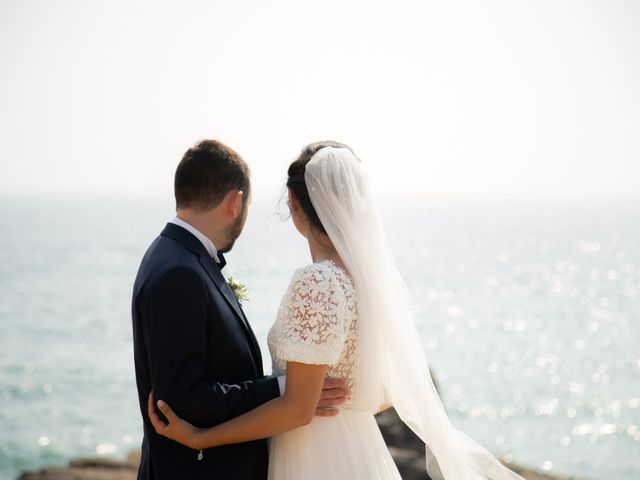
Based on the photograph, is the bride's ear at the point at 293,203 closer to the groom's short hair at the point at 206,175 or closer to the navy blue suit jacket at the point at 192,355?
the groom's short hair at the point at 206,175

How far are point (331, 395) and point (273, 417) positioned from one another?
338 mm

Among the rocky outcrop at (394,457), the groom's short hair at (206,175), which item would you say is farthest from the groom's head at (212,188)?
the rocky outcrop at (394,457)

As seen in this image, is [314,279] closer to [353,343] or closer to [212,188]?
[353,343]

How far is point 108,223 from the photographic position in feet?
365

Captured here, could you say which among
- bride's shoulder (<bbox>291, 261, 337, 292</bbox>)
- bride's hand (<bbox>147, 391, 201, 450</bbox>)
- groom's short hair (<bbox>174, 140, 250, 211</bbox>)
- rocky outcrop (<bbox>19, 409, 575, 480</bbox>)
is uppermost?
groom's short hair (<bbox>174, 140, 250, 211</bbox>)

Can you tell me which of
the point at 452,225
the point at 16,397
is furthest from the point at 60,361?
the point at 452,225

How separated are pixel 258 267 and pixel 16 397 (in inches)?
1426

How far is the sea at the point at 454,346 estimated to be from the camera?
20.8m

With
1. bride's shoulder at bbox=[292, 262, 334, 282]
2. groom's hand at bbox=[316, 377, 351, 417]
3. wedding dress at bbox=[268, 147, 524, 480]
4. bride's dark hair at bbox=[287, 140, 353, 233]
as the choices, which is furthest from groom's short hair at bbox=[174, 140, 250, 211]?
groom's hand at bbox=[316, 377, 351, 417]

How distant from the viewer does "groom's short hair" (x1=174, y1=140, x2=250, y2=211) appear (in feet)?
12.1

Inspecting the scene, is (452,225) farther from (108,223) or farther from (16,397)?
(16,397)

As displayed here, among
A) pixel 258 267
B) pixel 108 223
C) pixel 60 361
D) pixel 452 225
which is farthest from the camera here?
pixel 452 225

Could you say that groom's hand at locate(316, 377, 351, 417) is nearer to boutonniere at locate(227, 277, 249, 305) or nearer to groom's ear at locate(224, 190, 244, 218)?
boutonniere at locate(227, 277, 249, 305)

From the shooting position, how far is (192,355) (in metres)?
3.48
